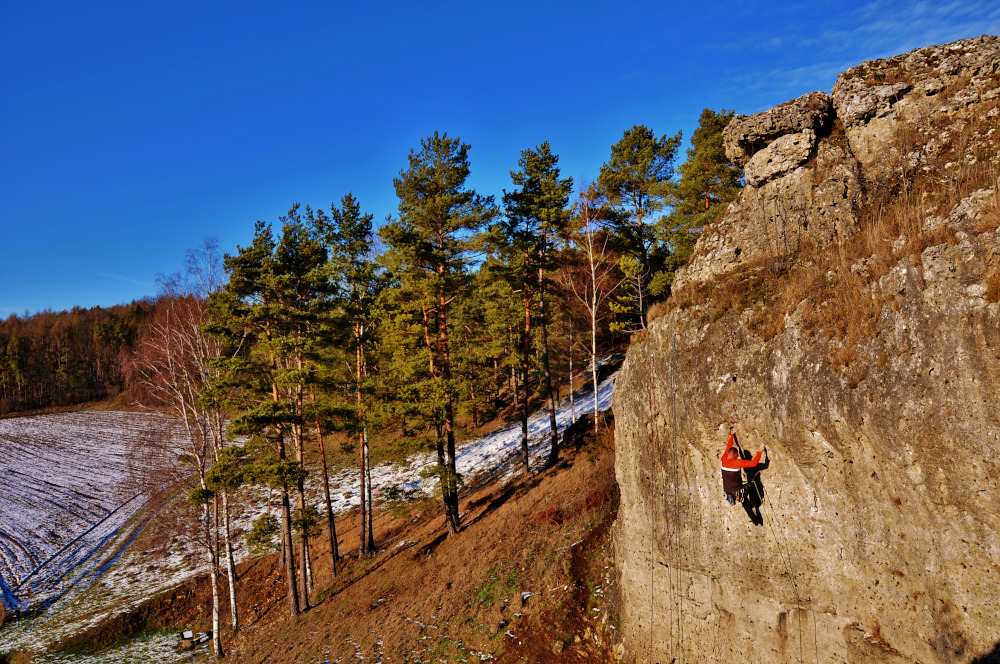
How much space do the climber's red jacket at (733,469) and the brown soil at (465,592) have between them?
542cm

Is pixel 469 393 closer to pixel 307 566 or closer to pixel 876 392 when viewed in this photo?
pixel 307 566

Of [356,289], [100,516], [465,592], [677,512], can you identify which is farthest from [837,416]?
[100,516]

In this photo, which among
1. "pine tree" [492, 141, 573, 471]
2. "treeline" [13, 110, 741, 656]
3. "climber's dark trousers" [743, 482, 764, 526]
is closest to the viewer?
"climber's dark trousers" [743, 482, 764, 526]

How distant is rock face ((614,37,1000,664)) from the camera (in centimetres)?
586

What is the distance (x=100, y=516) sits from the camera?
32906 mm

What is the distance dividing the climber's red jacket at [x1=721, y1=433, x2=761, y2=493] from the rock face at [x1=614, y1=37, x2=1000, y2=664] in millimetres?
347

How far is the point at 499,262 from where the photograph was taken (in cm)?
2200

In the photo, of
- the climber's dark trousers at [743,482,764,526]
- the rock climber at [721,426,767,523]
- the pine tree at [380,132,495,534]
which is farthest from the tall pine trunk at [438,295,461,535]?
the climber's dark trousers at [743,482,764,526]

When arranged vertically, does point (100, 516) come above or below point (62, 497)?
below

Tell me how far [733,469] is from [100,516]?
40.7 metres

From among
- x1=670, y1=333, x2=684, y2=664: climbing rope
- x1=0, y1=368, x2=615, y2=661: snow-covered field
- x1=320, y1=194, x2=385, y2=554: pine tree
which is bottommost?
x1=0, y1=368, x2=615, y2=661: snow-covered field

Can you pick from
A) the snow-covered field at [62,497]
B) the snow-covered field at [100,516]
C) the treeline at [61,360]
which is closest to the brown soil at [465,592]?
the snow-covered field at [100,516]

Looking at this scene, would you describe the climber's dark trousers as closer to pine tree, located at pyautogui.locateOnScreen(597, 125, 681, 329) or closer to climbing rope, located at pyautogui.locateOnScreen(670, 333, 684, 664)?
climbing rope, located at pyautogui.locateOnScreen(670, 333, 684, 664)

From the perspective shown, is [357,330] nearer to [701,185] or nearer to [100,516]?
[701,185]
